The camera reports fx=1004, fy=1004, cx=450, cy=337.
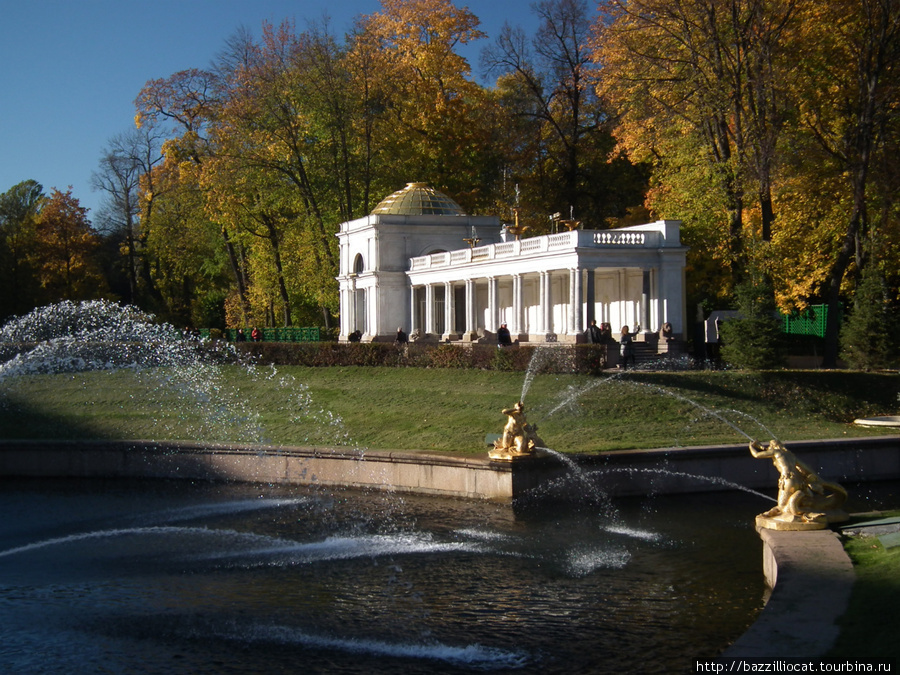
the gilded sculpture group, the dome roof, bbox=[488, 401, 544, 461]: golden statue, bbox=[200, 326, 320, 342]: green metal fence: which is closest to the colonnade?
the dome roof

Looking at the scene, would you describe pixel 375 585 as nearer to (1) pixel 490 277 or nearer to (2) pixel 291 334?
(1) pixel 490 277

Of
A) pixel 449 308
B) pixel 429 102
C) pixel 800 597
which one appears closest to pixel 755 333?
pixel 800 597

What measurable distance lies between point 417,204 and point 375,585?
4433 centimetres

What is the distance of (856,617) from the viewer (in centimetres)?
892

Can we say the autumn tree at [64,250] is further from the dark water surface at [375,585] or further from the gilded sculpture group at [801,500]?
the gilded sculpture group at [801,500]

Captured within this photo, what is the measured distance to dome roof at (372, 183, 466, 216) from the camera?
184 feet

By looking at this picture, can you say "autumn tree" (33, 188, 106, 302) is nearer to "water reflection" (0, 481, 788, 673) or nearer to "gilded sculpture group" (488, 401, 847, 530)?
"water reflection" (0, 481, 788, 673)

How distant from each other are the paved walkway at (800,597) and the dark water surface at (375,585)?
2.62 feet

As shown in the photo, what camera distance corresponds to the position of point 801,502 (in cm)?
1299

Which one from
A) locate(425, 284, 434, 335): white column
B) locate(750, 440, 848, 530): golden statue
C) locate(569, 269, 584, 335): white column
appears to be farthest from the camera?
locate(425, 284, 434, 335): white column

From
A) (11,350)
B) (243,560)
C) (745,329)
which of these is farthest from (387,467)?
(11,350)

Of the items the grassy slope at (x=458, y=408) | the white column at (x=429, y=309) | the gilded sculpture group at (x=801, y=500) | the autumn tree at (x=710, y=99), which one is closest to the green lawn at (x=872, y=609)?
the gilded sculpture group at (x=801, y=500)

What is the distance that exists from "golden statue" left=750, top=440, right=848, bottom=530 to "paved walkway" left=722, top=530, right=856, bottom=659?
301 millimetres

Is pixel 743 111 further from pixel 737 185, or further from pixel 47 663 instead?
pixel 47 663
